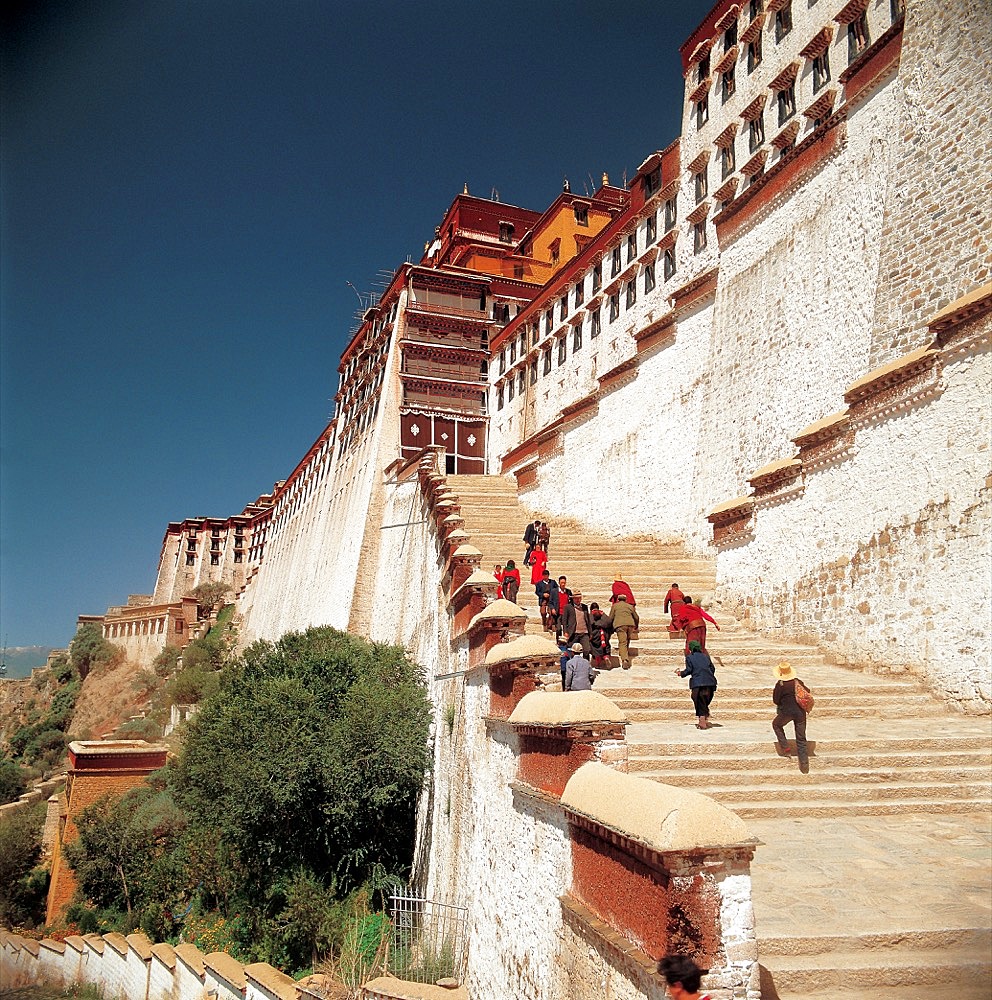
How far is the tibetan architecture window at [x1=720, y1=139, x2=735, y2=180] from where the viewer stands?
18906mm

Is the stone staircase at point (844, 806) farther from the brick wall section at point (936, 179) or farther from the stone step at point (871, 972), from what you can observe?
the brick wall section at point (936, 179)

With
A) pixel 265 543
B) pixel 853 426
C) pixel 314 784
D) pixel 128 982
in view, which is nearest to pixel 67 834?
pixel 128 982

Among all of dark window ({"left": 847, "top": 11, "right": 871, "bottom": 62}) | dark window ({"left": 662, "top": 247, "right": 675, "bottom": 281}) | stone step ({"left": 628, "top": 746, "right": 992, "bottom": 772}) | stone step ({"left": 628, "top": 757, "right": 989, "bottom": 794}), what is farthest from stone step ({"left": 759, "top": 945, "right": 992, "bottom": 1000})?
dark window ({"left": 662, "top": 247, "right": 675, "bottom": 281})

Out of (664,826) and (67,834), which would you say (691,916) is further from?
(67,834)

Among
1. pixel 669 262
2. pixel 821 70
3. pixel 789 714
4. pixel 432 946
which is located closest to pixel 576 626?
pixel 789 714

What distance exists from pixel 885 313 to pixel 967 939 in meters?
9.38

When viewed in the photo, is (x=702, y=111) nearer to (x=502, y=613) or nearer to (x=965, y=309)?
(x=965, y=309)

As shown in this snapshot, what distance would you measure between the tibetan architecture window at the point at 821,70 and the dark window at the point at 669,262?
5.98 m

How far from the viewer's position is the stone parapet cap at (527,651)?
312 inches

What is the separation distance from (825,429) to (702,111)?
13356 millimetres

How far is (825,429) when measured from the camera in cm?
1109

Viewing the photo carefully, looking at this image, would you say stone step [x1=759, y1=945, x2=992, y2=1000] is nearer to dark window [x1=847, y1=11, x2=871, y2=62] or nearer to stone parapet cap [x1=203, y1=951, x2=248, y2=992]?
stone parapet cap [x1=203, y1=951, x2=248, y2=992]

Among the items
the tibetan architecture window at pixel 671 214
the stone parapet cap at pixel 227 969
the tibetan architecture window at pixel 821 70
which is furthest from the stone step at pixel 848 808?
the tibetan architecture window at pixel 671 214

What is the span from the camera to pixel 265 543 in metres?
60.5
